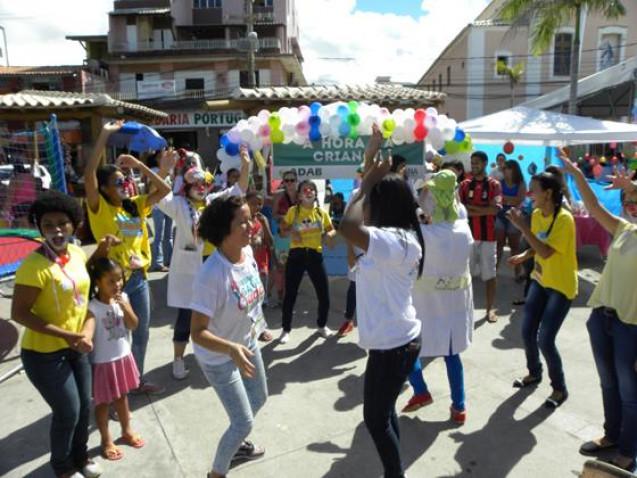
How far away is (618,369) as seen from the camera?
9.68 ft

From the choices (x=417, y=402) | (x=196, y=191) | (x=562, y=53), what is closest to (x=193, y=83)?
(x=562, y=53)

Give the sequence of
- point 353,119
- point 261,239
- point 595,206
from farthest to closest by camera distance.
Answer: point 353,119
point 261,239
point 595,206

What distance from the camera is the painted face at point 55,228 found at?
106 inches

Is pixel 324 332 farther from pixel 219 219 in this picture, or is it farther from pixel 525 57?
pixel 525 57

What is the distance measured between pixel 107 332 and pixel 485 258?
14.7ft

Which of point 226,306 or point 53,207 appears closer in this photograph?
point 226,306

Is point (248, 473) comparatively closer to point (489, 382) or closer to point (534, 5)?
point (489, 382)

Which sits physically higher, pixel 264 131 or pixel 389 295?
pixel 264 131

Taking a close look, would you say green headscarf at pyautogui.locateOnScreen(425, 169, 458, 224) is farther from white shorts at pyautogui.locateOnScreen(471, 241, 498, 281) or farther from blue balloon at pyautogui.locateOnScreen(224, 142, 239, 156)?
blue balloon at pyautogui.locateOnScreen(224, 142, 239, 156)

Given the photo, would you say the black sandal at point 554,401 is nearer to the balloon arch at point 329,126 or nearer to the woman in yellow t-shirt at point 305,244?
the woman in yellow t-shirt at point 305,244

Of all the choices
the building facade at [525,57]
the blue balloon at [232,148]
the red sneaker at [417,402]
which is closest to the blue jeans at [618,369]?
the red sneaker at [417,402]

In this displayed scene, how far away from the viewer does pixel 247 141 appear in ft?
22.5

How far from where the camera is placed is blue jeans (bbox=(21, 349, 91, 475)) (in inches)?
107

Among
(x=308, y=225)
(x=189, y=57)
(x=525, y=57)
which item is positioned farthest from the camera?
(x=189, y=57)
